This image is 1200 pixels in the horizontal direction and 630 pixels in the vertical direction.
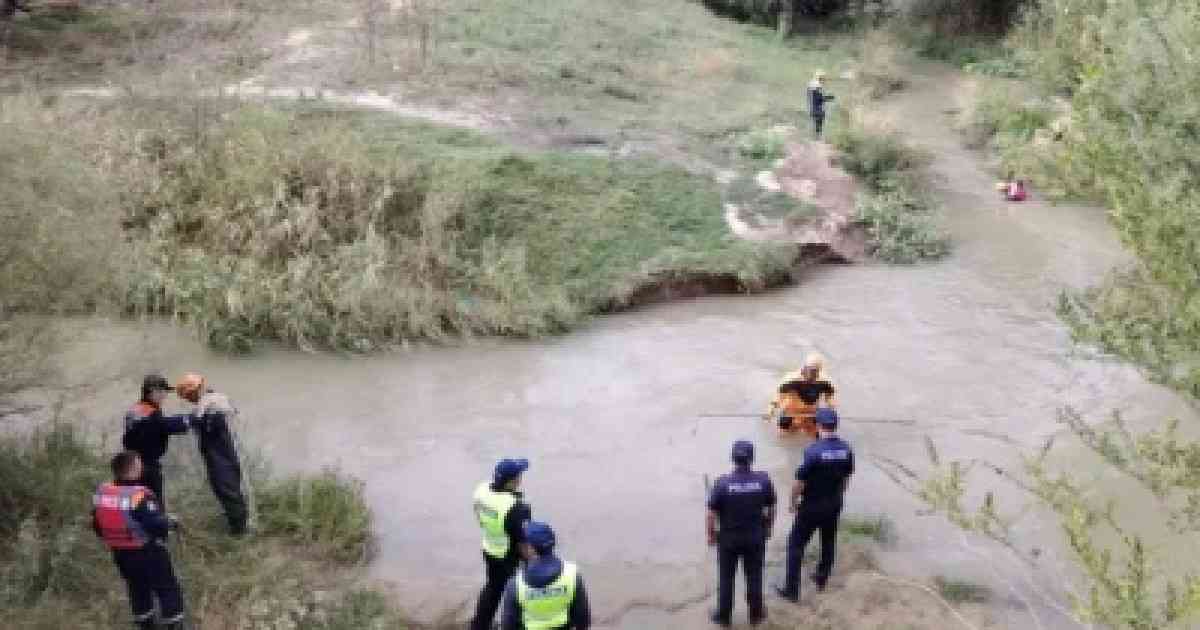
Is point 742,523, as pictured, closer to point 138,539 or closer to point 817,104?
point 138,539

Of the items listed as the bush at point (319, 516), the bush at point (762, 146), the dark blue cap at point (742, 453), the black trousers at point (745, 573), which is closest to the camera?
the dark blue cap at point (742, 453)

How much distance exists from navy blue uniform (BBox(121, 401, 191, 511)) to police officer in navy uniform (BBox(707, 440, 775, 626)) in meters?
3.91

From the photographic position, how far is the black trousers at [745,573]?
8.02 m

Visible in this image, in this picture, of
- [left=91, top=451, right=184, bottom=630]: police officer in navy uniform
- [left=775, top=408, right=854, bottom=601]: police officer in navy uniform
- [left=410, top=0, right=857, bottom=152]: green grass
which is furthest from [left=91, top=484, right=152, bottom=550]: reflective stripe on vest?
[left=410, top=0, right=857, bottom=152]: green grass

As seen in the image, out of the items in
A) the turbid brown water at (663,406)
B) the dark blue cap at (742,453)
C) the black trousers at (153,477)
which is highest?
the dark blue cap at (742,453)

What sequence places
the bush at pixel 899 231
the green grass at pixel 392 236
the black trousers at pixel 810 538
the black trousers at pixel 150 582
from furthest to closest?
the bush at pixel 899 231 < the green grass at pixel 392 236 < the black trousers at pixel 810 538 < the black trousers at pixel 150 582

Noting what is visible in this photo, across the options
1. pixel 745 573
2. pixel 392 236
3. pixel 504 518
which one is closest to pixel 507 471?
pixel 504 518

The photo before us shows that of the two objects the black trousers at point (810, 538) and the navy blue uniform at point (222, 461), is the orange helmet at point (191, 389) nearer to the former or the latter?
the navy blue uniform at point (222, 461)

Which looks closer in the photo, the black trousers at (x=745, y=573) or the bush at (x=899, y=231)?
the black trousers at (x=745, y=573)

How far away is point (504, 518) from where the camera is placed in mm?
7375

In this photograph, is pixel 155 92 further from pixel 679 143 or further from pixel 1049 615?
pixel 1049 615

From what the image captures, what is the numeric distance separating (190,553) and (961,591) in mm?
5708

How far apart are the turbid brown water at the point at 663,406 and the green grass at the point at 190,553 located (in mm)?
513

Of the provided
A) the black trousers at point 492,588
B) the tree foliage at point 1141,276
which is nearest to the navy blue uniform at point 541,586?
the black trousers at point 492,588
